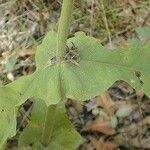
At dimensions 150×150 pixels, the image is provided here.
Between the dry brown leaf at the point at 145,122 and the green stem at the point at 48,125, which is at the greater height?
the green stem at the point at 48,125

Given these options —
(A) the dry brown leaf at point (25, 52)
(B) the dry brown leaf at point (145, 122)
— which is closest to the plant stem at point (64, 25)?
(B) the dry brown leaf at point (145, 122)

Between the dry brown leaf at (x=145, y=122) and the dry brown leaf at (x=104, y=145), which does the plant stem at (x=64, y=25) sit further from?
the dry brown leaf at (x=145, y=122)

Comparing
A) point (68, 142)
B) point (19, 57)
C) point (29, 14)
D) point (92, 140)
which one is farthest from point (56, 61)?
point (29, 14)

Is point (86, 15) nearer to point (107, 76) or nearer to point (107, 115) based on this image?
point (107, 115)

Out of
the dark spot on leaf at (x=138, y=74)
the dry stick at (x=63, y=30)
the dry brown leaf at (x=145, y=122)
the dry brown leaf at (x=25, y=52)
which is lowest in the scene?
the dry brown leaf at (x=145, y=122)

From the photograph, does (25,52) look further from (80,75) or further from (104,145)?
(80,75)

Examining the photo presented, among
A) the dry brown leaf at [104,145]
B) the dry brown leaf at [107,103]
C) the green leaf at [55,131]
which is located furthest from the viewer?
the dry brown leaf at [107,103]

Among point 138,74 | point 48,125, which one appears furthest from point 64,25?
point 48,125
